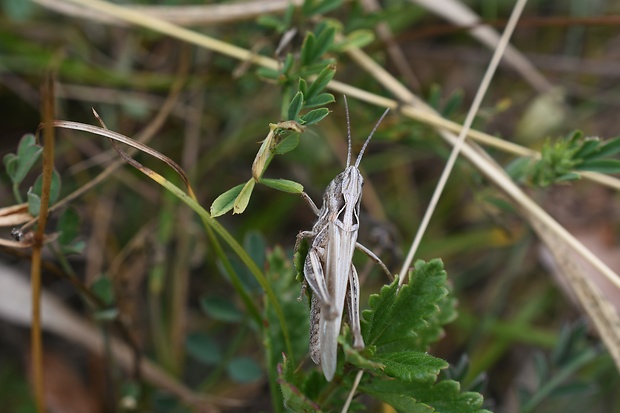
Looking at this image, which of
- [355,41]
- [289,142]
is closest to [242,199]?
[289,142]

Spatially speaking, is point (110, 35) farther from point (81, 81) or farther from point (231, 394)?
point (231, 394)

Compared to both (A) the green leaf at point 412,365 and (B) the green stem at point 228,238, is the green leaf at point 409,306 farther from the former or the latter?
(B) the green stem at point 228,238

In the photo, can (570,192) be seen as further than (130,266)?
Yes

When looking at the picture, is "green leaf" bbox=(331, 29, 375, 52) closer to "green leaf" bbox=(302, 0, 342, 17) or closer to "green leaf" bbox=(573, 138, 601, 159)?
"green leaf" bbox=(302, 0, 342, 17)

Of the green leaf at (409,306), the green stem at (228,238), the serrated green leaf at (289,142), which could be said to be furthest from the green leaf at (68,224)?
the green leaf at (409,306)

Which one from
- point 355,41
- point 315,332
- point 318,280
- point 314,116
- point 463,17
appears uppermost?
point 463,17

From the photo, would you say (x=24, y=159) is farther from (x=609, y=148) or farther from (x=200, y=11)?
(x=609, y=148)

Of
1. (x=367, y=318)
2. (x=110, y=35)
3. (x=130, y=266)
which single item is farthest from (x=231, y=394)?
(x=110, y=35)
